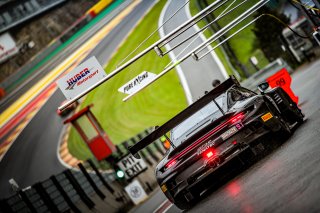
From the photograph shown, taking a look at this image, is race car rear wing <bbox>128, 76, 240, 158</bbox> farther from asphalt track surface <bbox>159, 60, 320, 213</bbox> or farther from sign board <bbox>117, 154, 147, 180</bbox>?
sign board <bbox>117, 154, 147, 180</bbox>

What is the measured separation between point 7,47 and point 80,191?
23708 mm

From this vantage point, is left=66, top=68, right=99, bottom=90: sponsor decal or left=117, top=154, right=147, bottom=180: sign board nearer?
left=66, top=68, right=99, bottom=90: sponsor decal

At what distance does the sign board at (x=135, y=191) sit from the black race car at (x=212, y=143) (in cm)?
663

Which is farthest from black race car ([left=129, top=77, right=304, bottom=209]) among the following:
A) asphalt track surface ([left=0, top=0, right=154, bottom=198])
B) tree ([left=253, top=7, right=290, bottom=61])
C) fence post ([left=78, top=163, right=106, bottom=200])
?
tree ([left=253, top=7, right=290, bottom=61])

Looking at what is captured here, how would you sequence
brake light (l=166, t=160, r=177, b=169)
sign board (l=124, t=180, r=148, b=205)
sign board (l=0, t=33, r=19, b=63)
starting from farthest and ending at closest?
sign board (l=0, t=33, r=19, b=63), sign board (l=124, t=180, r=148, b=205), brake light (l=166, t=160, r=177, b=169)

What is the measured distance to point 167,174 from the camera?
6.77m

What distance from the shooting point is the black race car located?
6531 mm

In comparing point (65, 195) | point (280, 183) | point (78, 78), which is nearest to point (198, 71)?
point (65, 195)

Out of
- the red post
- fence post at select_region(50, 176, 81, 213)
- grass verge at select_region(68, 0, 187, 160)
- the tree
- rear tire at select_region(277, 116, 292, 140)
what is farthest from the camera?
grass verge at select_region(68, 0, 187, 160)

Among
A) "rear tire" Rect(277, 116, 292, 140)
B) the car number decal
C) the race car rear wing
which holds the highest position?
the race car rear wing

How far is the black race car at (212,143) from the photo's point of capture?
653 cm

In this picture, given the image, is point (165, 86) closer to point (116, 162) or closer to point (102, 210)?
point (116, 162)

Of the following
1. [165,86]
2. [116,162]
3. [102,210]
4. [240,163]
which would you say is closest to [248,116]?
[240,163]

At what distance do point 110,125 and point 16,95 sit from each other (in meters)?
9.63
